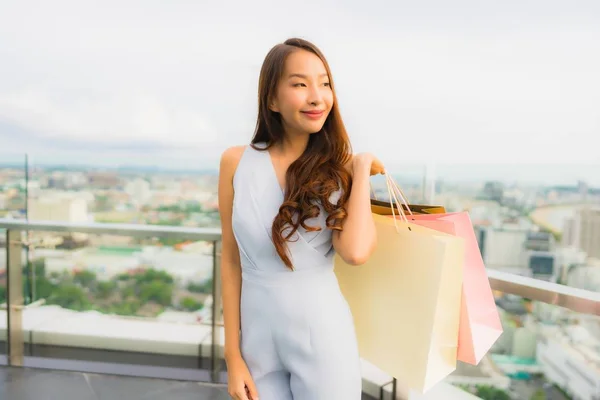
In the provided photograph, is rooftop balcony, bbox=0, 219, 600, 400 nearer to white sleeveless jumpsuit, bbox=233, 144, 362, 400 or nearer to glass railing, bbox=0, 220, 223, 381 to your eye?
glass railing, bbox=0, 220, 223, 381

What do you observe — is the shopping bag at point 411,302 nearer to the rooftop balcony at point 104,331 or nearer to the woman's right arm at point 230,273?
the woman's right arm at point 230,273

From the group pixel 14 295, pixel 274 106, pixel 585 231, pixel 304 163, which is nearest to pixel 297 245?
pixel 304 163

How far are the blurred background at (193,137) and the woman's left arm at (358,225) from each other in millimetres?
1142

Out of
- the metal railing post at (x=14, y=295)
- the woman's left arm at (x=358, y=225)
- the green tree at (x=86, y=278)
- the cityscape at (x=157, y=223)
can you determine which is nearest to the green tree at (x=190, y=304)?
the cityscape at (x=157, y=223)

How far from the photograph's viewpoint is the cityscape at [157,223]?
2166mm

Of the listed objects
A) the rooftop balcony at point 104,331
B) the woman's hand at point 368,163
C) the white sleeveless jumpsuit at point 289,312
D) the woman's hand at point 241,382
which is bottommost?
the rooftop balcony at point 104,331

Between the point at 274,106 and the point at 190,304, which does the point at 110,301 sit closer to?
the point at 190,304

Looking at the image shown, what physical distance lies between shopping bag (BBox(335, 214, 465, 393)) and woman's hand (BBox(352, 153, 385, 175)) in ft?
0.44

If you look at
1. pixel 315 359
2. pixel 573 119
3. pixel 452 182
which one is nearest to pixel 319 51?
pixel 315 359

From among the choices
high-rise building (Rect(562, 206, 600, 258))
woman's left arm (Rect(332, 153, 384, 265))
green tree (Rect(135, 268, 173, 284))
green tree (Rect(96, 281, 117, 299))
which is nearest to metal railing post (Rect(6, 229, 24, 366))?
green tree (Rect(96, 281, 117, 299))

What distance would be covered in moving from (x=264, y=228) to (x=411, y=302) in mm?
400

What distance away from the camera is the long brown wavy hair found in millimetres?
1043

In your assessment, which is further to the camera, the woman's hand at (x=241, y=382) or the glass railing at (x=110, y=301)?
the glass railing at (x=110, y=301)

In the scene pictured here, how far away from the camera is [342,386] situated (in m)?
Answer: 1.06
